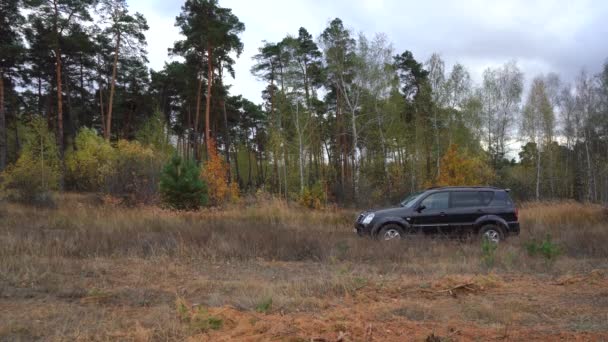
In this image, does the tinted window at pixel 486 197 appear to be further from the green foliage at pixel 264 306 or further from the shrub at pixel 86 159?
the shrub at pixel 86 159

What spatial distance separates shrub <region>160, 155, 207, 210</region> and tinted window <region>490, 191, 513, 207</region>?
489 inches

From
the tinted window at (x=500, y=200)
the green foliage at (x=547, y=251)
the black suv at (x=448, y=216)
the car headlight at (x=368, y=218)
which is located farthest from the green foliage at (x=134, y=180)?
the green foliage at (x=547, y=251)

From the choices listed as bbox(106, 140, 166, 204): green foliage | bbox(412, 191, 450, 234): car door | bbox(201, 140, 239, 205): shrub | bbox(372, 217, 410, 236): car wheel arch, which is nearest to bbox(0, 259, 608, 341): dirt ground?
bbox(372, 217, 410, 236): car wheel arch

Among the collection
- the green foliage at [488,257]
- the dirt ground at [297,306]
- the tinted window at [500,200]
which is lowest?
the dirt ground at [297,306]

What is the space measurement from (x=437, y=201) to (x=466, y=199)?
2.73 feet

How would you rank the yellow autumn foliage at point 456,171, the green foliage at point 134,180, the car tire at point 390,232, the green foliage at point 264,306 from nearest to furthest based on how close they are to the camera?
the green foliage at point 264,306 → the car tire at point 390,232 → the green foliage at point 134,180 → the yellow autumn foliage at point 456,171

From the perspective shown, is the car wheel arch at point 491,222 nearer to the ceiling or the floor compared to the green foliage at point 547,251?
nearer to the ceiling

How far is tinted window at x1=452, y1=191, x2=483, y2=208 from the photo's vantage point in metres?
13.5

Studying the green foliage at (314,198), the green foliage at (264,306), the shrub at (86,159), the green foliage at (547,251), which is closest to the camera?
the green foliage at (264,306)

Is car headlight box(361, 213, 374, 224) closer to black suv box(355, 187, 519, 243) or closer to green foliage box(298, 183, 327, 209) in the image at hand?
black suv box(355, 187, 519, 243)

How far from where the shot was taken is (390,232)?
1303 centimetres

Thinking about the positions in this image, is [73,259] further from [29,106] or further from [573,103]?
[573,103]

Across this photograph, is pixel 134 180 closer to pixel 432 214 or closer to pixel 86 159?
pixel 86 159

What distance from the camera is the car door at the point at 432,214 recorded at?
43.1 ft
